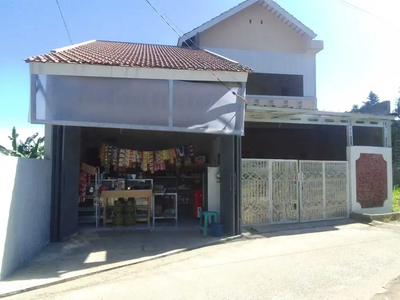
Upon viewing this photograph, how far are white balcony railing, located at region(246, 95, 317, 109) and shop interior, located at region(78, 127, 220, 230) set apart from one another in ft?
8.45

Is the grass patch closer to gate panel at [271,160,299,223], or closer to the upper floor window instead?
gate panel at [271,160,299,223]

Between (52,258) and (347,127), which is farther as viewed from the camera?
(347,127)

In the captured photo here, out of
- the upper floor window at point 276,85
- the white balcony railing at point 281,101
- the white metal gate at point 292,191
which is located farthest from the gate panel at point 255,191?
the upper floor window at point 276,85

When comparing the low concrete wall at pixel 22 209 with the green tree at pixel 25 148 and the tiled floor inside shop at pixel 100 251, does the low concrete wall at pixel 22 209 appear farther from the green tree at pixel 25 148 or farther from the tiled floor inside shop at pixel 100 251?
the green tree at pixel 25 148

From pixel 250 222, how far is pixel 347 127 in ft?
16.8

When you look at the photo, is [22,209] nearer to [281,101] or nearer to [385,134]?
[281,101]

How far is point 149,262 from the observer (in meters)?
6.05

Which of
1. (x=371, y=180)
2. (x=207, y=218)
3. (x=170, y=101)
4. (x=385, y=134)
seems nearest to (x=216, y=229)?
(x=207, y=218)

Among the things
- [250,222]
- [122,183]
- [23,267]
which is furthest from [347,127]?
[23,267]

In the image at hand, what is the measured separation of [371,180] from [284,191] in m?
3.75

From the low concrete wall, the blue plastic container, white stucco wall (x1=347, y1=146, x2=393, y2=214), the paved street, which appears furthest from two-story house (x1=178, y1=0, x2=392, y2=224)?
the low concrete wall

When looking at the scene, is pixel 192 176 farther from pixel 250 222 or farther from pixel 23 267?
pixel 23 267

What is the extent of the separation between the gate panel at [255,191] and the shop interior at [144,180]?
3.11ft

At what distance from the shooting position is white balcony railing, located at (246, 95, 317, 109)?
1319 cm
